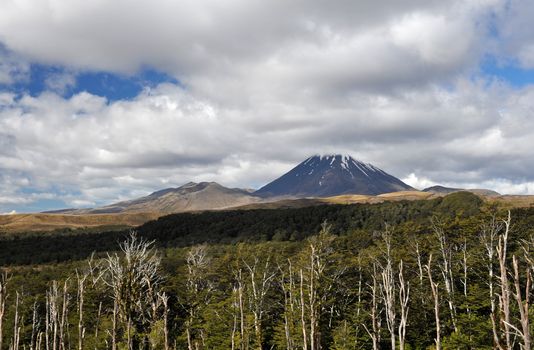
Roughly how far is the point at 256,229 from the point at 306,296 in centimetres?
10908

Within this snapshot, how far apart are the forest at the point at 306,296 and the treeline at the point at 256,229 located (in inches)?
1463

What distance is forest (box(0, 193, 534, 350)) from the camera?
120ft

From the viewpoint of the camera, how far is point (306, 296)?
53656mm

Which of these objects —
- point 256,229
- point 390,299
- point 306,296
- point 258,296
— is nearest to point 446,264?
point 306,296

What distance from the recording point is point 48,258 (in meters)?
135

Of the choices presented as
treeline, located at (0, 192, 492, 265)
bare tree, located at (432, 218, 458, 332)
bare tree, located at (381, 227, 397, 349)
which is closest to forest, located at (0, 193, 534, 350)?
bare tree, located at (381, 227, 397, 349)

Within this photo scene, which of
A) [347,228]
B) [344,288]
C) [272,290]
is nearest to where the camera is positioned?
[344,288]

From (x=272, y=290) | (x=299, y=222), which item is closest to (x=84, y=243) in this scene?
(x=299, y=222)

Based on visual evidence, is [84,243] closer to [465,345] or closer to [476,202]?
[476,202]

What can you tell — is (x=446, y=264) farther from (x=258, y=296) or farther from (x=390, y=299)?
(x=390, y=299)

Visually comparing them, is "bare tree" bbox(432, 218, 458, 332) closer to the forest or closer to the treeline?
the forest

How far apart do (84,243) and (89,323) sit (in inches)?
3791

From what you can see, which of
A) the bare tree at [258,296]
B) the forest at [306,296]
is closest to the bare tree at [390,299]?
the forest at [306,296]

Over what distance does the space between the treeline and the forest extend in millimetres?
37172
